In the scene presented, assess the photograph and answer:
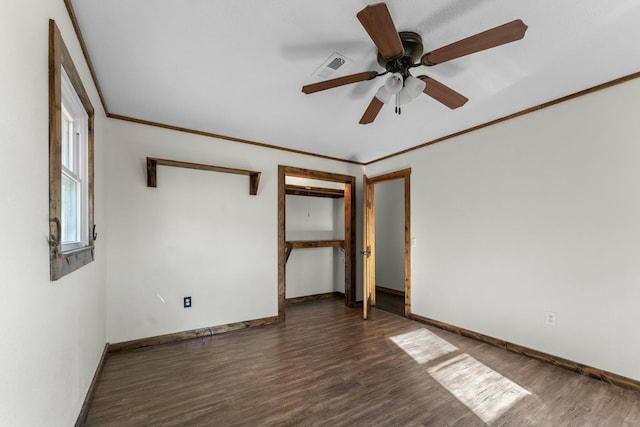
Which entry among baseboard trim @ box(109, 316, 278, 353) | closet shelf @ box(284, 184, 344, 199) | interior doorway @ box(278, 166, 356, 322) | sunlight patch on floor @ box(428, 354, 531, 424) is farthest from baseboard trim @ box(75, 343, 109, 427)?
closet shelf @ box(284, 184, 344, 199)

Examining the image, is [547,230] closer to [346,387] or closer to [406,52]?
[406,52]

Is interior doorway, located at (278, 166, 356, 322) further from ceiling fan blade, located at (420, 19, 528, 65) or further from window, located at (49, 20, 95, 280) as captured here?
ceiling fan blade, located at (420, 19, 528, 65)

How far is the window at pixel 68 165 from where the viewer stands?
129 centimetres

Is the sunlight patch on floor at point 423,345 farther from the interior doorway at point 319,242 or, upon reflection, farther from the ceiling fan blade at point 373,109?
the ceiling fan blade at point 373,109

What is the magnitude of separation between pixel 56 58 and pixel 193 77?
1.04 metres

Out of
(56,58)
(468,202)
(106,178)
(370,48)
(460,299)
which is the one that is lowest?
(460,299)

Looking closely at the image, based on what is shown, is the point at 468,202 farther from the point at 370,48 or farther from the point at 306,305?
the point at 306,305

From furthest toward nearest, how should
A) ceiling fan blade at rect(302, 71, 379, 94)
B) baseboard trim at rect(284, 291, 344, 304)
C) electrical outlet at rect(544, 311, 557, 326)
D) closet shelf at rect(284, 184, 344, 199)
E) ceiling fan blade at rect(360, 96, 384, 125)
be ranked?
baseboard trim at rect(284, 291, 344, 304) < closet shelf at rect(284, 184, 344, 199) < electrical outlet at rect(544, 311, 557, 326) < ceiling fan blade at rect(360, 96, 384, 125) < ceiling fan blade at rect(302, 71, 379, 94)

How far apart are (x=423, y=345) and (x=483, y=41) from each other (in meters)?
2.81

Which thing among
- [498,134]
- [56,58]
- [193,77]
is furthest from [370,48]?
[498,134]

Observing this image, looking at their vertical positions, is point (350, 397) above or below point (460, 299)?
below

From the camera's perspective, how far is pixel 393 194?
5746 millimetres

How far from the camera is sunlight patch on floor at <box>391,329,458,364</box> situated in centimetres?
286

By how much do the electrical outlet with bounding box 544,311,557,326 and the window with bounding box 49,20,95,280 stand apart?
3.64m
